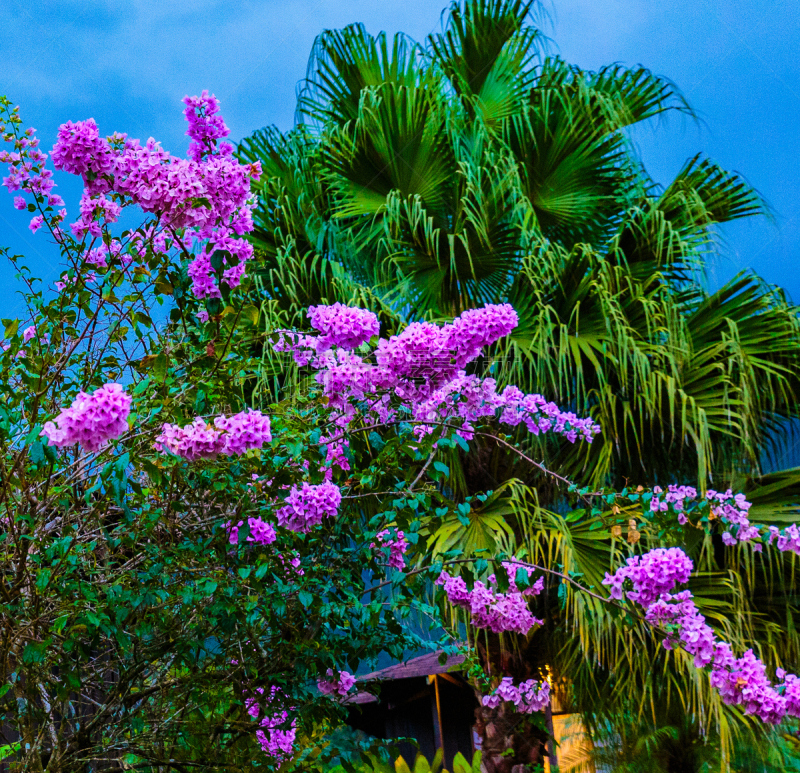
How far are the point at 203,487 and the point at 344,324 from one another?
60 centimetres

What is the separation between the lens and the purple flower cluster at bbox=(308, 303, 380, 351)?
73.7 inches

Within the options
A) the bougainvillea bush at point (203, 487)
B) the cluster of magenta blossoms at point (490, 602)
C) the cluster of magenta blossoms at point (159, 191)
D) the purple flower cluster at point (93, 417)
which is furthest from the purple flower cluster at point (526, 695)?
the purple flower cluster at point (93, 417)

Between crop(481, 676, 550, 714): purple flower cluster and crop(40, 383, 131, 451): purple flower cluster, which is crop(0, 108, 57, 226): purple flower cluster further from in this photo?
crop(481, 676, 550, 714): purple flower cluster

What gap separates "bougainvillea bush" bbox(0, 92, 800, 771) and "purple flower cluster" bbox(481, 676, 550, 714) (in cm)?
89

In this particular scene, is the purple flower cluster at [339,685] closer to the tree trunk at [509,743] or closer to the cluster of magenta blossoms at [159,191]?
the cluster of magenta blossoms at [159,191]

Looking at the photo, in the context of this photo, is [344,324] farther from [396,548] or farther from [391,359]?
[396,548]

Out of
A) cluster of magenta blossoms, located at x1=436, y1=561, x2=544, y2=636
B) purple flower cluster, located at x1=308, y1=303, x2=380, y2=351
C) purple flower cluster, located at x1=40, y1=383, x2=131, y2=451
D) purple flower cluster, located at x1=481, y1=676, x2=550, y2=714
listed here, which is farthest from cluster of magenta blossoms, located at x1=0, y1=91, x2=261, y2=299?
purple flower cluster, located at x1=481, y1=676, x2=550, y2=714

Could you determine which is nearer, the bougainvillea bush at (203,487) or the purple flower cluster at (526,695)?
the bougainvillea bush at (203,487)

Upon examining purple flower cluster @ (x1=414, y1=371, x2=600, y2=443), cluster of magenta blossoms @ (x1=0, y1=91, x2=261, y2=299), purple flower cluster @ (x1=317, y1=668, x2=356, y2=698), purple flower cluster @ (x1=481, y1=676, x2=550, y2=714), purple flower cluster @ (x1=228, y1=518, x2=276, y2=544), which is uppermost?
cluster of magenta blossoms @ (x1=0, y1=91, x2=261, y2=299)

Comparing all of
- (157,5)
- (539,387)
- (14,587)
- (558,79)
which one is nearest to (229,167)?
(14,587)

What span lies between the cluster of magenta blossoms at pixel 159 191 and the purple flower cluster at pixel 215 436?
1.44ft

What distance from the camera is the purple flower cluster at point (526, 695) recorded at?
286cm

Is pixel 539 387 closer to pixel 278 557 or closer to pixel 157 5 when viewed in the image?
pixel 278 557

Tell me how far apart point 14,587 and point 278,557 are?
640 millimetres
